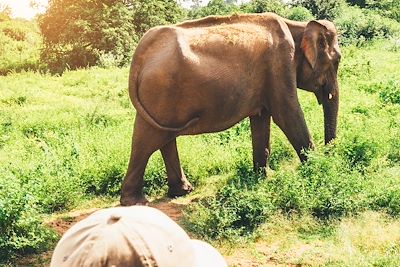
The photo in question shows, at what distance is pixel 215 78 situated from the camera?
202 inches

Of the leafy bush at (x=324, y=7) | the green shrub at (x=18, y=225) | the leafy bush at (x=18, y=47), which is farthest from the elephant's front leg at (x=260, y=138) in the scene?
the leafy bush at (x=324, y=7)

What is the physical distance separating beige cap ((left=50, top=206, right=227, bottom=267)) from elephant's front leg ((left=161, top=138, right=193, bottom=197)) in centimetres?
444

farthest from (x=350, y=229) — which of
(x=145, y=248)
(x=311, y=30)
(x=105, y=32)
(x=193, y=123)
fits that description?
(x=105, y=32)

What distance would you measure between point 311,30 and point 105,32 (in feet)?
42.6

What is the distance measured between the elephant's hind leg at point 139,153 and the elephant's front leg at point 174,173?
0.40m

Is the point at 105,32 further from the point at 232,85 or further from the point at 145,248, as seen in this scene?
the point at 145,248

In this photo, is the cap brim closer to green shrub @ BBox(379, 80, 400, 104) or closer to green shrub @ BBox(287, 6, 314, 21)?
green shrub @ BBox(379, 80, 400, 104)

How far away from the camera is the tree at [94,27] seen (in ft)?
59.2

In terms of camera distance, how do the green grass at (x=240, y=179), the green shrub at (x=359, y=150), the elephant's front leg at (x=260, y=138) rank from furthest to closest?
the elephant's front leg at (x=260, y=138), the green shrub at (x=359, y=150), the green grass at (x=240, y=179)

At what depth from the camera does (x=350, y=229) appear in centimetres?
446

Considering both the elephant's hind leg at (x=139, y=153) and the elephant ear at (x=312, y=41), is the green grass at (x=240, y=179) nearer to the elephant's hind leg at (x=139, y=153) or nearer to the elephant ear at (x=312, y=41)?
the elephant's hind leg at (x=139, y=153)

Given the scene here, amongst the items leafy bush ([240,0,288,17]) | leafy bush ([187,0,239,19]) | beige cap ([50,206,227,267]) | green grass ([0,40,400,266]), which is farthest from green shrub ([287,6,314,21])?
beige cap ([50,206,227,267])

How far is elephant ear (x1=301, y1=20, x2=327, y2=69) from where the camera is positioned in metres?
5.70

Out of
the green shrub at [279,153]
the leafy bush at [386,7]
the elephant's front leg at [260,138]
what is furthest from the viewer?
the leafy bush at [386,7]
